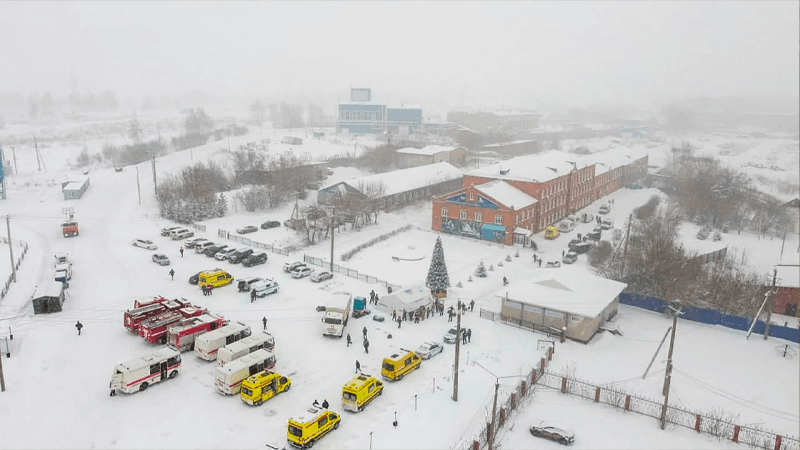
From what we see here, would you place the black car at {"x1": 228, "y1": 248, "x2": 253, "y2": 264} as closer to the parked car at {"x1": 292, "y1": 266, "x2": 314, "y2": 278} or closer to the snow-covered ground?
the snow-covered ground

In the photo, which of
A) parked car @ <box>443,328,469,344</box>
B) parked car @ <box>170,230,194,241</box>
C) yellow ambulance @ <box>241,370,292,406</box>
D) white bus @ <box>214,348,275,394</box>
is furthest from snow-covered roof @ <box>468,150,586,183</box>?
yellow ambulance @ <box>241,370,292,406</box>

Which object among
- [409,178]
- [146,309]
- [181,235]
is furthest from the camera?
[409,178]

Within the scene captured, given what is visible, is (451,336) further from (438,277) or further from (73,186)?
(73,186)

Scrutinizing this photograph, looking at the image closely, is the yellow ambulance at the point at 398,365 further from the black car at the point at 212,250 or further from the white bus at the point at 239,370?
the black car at the point at 212,250

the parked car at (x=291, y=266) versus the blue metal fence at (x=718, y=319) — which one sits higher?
the parked car at (x=291, y=266)

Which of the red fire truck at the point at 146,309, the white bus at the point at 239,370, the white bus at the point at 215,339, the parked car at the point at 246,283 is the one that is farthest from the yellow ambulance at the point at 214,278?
the white bus at the point at 239,370

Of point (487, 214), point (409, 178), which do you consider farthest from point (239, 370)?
point (409, 178)

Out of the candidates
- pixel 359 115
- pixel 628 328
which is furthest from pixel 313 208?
pixel 359 115

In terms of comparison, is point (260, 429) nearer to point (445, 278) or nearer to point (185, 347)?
point (185, 347)
